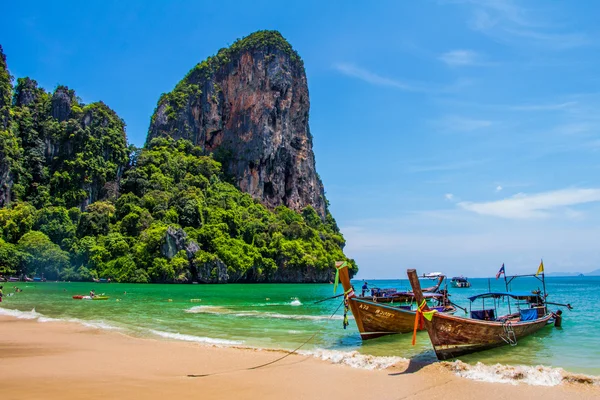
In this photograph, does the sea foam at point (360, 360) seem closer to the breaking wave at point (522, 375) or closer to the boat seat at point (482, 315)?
the breaking wave at point (522, 375)

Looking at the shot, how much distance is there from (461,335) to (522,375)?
253 cm

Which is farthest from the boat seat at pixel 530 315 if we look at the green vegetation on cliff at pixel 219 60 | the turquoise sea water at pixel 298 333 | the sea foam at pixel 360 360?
the green vegetation on cliff at pixel 219 60

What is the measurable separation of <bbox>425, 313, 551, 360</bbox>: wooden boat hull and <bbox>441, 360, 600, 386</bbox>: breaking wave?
123 centimetres

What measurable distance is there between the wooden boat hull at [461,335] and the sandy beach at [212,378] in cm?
96

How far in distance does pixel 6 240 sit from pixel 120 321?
56.6 meters

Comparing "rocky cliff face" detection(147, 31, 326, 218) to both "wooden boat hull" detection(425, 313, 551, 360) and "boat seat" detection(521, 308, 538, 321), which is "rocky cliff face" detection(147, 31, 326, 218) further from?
"wooden boat hull" detection(425, 313, 551, 360)

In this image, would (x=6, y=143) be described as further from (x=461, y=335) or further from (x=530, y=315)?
(x=461, y=335)

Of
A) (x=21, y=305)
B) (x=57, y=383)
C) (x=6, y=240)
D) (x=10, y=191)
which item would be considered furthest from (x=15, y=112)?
(x=57, y=383)

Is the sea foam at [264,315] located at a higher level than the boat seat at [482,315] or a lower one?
lower

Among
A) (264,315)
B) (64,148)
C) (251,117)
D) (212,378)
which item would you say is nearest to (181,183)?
(64,148)

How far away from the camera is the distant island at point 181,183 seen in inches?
2697

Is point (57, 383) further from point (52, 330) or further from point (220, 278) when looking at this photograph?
point (220, 278)

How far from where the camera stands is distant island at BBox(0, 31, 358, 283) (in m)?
68.5

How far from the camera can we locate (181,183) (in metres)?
89.7
